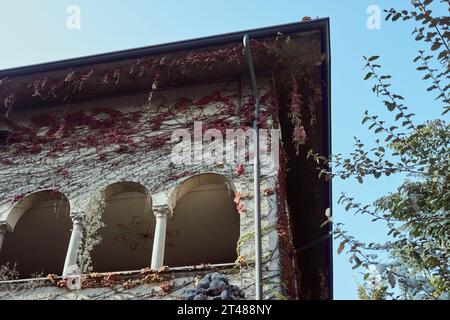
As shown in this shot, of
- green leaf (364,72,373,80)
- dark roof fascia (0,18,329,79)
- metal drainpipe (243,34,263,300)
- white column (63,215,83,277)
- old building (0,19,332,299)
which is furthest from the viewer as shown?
dark roof fascia (0,18,329,79)

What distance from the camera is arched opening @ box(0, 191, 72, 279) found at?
8.52m

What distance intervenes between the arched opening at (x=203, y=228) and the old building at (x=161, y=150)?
0.13 feet

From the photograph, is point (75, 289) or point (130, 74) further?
point (130, 74)

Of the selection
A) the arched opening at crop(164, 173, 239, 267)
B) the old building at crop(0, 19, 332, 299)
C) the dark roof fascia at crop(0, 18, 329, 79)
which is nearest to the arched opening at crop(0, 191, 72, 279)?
the old building at crop(0, 19, 332, 299)

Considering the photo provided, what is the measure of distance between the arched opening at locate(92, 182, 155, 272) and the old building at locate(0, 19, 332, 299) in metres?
0.05

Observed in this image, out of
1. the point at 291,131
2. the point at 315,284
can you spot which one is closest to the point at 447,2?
the point at 291,131

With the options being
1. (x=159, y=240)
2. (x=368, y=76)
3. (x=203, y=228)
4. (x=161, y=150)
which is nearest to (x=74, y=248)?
(x=159, y=240)

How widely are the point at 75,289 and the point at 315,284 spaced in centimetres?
682

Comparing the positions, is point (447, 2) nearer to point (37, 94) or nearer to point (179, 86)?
point (179, 86)

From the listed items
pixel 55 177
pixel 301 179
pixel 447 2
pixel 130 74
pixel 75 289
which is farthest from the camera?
pixel 301 179

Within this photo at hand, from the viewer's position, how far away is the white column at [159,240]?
6719mm

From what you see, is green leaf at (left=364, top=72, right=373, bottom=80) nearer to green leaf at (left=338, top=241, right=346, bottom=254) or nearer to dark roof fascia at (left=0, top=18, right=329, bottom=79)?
green leaf at (left=338, top=241, right=346, bottom=254)

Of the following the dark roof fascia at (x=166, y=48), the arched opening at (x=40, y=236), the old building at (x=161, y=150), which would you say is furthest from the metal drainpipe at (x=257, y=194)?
the arched opening at (x=40, y=236)
